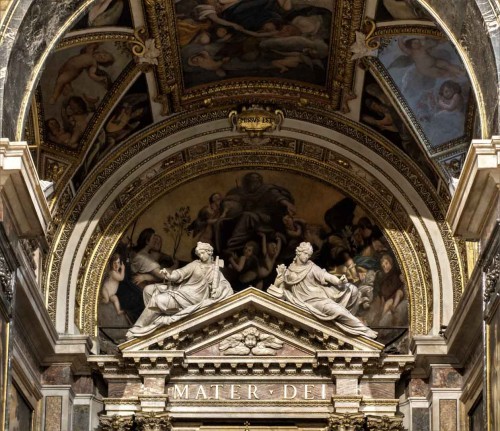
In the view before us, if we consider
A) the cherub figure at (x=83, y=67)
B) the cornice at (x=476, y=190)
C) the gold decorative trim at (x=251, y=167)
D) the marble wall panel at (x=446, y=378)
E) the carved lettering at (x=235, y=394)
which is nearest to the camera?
the cornice at (x=476, y=190)

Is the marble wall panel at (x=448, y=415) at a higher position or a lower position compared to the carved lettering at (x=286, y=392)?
lower

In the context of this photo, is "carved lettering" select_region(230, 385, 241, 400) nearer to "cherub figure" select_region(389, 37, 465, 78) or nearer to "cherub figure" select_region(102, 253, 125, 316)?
"cherub figure" select_region(102, 253, 125, 316)

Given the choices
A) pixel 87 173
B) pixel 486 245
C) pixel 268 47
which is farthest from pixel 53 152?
pixel 486 245

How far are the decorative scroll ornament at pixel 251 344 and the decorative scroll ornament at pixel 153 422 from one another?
156 cm

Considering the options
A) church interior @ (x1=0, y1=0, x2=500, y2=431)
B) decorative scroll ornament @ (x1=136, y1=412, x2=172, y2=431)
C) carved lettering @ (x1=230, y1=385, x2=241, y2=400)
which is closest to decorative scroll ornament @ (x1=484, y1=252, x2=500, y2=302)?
church interior @ (x1=0, y1=0, x2=500, y2=431)

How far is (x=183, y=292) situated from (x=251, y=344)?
4.77ft

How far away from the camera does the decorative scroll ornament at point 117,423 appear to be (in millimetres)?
28078

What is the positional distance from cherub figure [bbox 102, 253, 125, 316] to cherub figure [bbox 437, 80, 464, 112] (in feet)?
20.9

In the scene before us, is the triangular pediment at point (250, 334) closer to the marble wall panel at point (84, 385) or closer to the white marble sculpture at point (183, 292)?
the white marble sculpture at point (183, 292)

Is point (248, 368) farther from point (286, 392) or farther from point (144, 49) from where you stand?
point (144, 49)

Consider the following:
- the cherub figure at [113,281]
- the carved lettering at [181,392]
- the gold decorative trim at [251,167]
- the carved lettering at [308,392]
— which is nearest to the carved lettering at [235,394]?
the carved lettering at [181,392]

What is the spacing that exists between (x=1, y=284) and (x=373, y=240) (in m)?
9.12

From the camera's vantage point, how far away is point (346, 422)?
27.8m

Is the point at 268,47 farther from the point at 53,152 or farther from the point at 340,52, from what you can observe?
the point at 53,152
